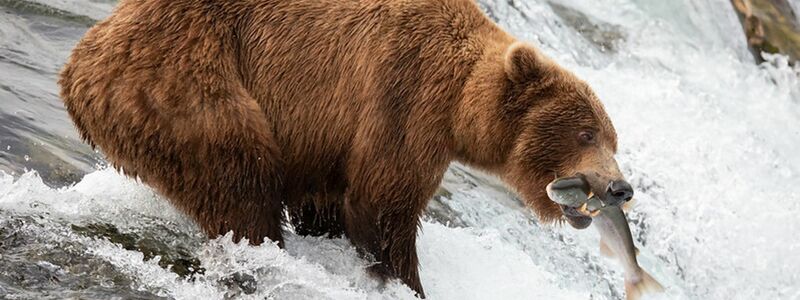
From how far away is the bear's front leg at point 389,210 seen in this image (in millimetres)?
5820

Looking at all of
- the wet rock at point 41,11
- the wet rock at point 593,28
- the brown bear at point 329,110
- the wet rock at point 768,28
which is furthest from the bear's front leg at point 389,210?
the wet rock at point 768,28

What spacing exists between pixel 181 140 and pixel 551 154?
1669mm

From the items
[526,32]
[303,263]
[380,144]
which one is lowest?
[526,32]

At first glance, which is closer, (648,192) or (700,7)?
(648,192)

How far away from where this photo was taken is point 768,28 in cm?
1417

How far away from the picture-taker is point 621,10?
44.0ft

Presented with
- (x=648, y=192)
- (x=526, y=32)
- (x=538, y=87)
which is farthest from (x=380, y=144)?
(x=526, y=32)

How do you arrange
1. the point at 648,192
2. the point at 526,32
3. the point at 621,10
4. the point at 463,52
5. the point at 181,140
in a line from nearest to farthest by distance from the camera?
the point at 181,140, the point at 463,52, the point at 648,192, the point at 526,32, the point at 621,10

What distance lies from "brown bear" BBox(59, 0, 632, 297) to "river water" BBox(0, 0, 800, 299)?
27 centimetres

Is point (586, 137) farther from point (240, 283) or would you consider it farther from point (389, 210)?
point (240, 283)

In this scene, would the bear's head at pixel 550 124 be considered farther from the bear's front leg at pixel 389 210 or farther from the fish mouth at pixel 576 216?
the bear's front leg at pixel 389 210

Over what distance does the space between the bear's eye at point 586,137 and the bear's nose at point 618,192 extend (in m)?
0.29

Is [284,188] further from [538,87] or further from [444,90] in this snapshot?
[538,87]

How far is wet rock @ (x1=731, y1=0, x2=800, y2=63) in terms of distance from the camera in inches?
548
